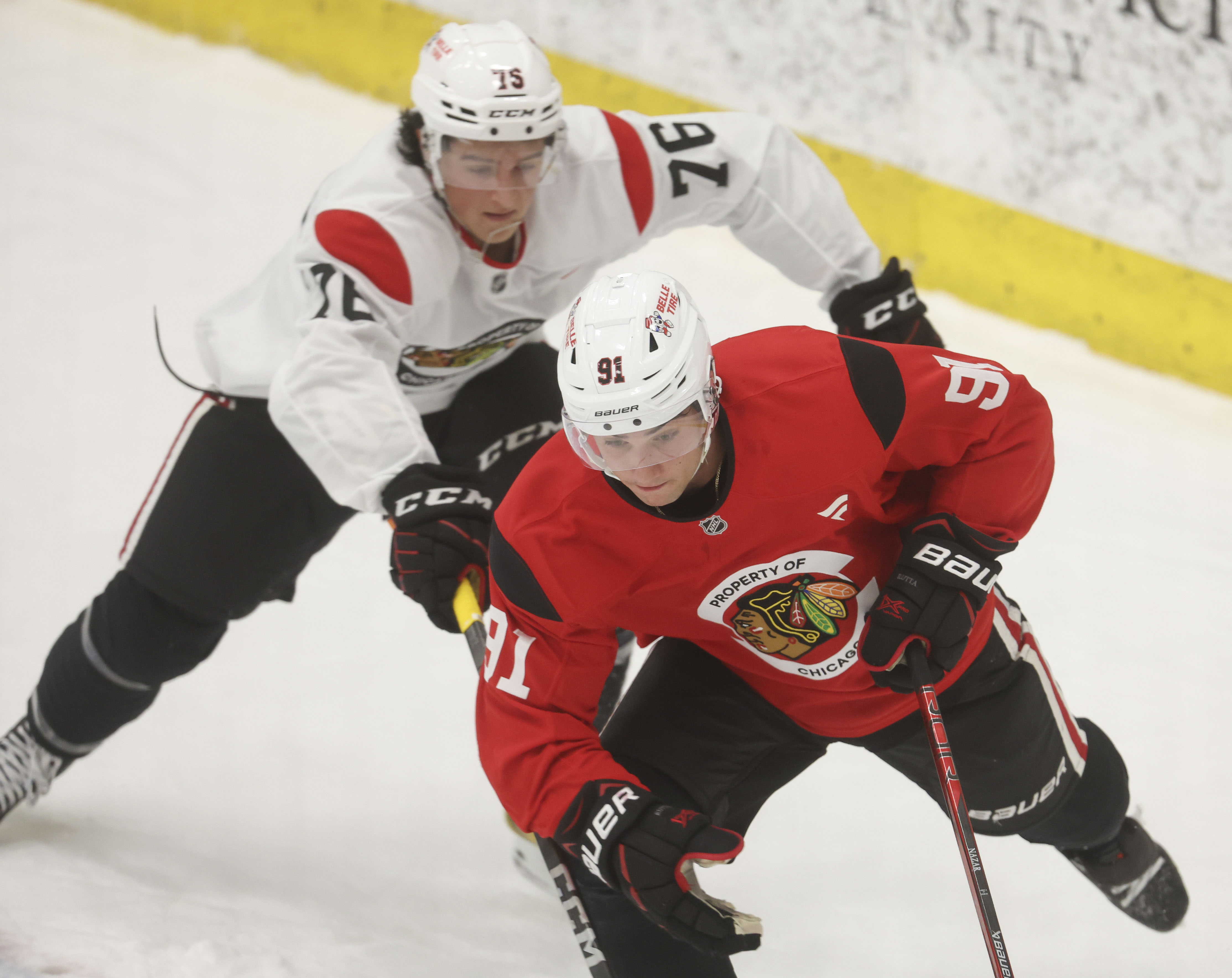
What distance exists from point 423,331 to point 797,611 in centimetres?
81

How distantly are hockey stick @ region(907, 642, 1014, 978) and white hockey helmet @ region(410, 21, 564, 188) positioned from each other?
0.94 meters

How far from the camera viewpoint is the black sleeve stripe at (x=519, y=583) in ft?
5.11

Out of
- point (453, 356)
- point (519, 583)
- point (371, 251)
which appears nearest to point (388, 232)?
point (371, 251)

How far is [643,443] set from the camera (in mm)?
1441

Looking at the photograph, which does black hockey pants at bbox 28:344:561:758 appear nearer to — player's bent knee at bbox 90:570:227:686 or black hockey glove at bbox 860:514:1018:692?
player's bent knee at bbox 90:570:227:686

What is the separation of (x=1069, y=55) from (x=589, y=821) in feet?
11.4

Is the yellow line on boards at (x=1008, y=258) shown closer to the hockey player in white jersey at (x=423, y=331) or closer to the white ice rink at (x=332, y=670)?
the white ice rink at (x=332, y=670)

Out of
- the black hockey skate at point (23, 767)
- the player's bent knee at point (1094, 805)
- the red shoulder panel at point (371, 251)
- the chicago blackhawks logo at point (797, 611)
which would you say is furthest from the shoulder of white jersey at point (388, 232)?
the player's bent knee at point (1094, 805)

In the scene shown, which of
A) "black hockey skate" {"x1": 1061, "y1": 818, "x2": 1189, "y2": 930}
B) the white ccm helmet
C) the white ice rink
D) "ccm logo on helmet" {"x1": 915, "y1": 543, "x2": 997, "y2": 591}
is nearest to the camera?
the white ccm helmet

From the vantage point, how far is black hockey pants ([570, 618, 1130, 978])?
5.57 feet

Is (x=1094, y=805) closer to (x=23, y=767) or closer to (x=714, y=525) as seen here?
(x=714, y=525)

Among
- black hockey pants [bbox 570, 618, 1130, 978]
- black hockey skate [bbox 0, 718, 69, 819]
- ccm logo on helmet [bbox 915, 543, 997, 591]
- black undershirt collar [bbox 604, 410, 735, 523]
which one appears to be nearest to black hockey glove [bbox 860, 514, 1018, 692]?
ccm logo on helmet [bbox 915, 543, 997, 591]

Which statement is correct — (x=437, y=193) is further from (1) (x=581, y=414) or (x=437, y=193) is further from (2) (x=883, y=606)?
(2) (x=883, y=606)

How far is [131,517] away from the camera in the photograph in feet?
10.5
